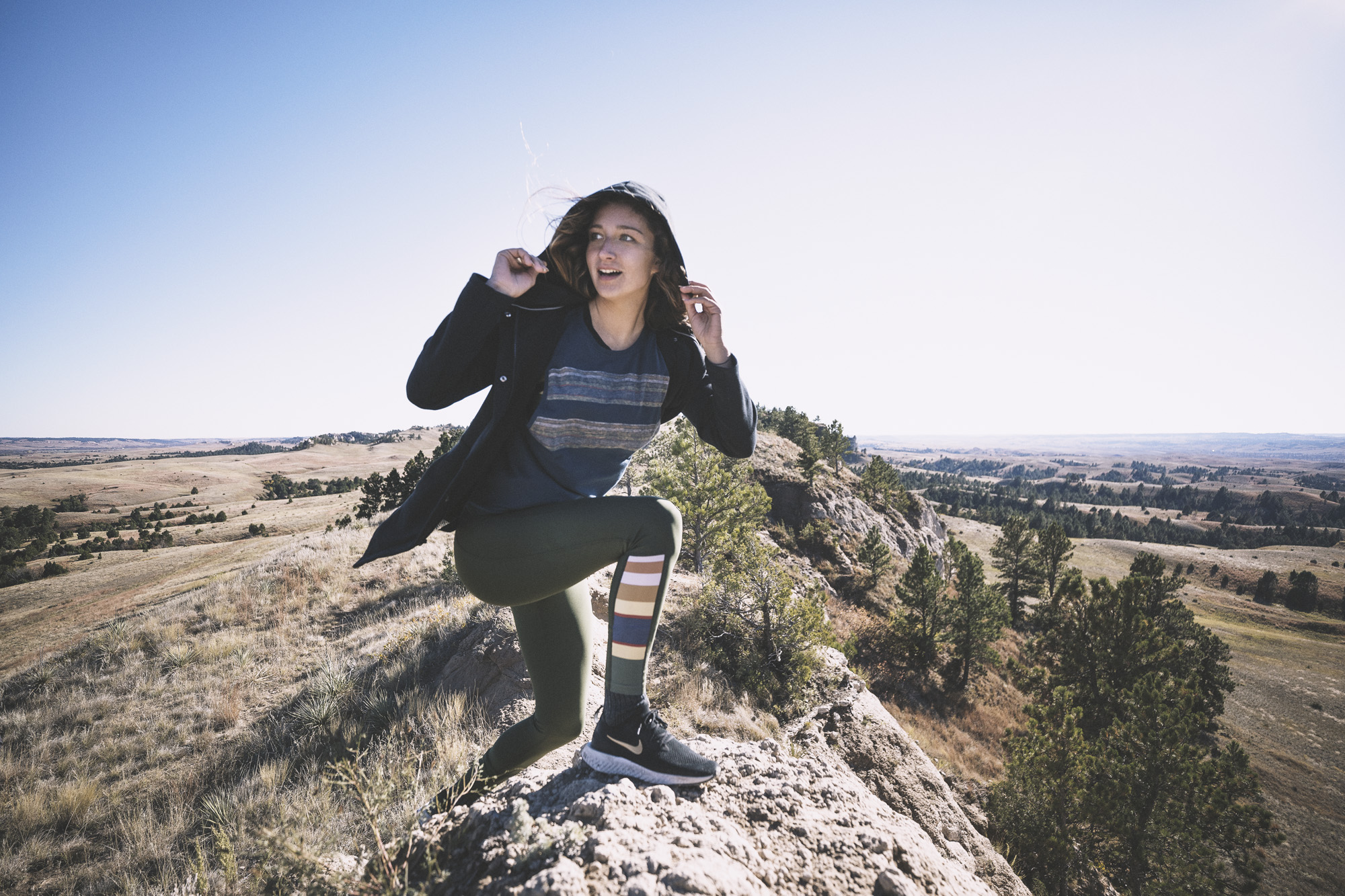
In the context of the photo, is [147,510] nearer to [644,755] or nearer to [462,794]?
[462,794]

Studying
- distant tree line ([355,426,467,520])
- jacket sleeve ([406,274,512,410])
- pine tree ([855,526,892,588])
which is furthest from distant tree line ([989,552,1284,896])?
distant tree line ([355,426,467,520])

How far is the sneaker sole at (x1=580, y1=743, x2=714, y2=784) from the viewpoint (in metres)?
1.92

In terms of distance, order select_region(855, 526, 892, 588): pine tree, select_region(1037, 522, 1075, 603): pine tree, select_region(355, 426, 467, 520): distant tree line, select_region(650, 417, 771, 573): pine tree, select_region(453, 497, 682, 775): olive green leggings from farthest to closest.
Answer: select_region(1037, 522, 1075, 603): pine tree < select_region(855, 526, 892, 588): pine tree < select_region(355, 426, 467, 520): distant tree line < select_region(650, 417, 771, 573): pine tree < select_region(453, 497, 682, 775): olive green leggings

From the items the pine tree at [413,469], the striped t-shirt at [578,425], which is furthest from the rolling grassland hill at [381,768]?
the pine tree at [413,469]

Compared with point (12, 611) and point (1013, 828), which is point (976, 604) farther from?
point (12, 611)

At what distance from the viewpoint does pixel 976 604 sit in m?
27.2

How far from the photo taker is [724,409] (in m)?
1.99

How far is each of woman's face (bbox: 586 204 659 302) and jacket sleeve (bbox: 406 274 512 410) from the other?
0.36 meters

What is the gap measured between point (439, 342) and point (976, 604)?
106ft

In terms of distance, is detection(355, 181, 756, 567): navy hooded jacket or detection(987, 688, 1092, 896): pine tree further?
detection(987, 688, 1092, 896): pine tree

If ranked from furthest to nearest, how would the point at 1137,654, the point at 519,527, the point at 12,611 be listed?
the point at 12,611 < the point at 1137,654 < the point at 519,527

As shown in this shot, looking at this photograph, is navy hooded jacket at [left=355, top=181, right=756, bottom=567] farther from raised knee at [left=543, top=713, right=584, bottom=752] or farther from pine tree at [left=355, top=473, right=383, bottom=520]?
pine tree at [left=355, top=473, right=383, bottom=520]

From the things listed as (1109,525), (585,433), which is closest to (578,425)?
(585,433)

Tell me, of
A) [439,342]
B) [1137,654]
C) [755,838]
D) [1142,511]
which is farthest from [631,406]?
[1142,511]
